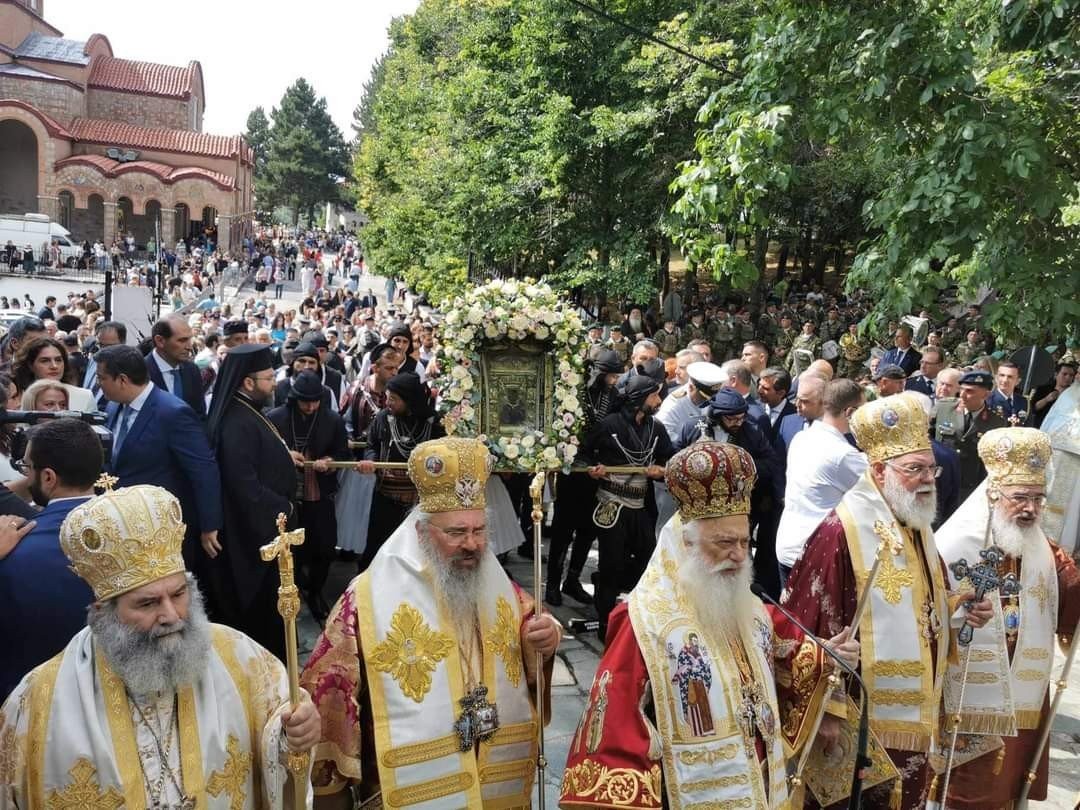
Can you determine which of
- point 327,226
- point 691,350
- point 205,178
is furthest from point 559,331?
point 327,226

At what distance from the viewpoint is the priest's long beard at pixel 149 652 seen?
2.72 metres

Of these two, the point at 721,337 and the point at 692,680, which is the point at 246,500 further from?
the point at 721,337

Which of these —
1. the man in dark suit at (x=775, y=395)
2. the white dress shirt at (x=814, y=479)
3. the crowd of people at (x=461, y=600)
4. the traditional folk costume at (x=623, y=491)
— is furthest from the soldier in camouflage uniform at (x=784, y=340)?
→ the white dress shirt at (x=814, y=479)

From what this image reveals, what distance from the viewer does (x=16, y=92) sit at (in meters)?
49.8

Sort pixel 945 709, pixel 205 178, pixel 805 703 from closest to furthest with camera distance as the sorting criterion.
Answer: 1. pixel 805 703
2. pixel 945 709
3. pixel 205 178

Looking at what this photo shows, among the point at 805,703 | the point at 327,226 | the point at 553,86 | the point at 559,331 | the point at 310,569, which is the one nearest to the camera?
the point at 805,703

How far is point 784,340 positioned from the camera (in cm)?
2102

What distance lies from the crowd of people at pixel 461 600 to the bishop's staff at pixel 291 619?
0.16 feet

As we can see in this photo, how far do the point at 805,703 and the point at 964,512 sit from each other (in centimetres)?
174

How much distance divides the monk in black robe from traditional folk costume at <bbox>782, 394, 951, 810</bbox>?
3199mm

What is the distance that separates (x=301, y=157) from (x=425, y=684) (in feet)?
272

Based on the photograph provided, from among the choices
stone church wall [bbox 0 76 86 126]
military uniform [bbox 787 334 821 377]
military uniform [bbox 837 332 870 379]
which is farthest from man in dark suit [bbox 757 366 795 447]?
stone church wall [bbox 0 76 86 126]

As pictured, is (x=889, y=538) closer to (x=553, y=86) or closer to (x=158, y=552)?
(x=158, y=552)

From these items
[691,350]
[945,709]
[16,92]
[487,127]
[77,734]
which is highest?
[16,92]
